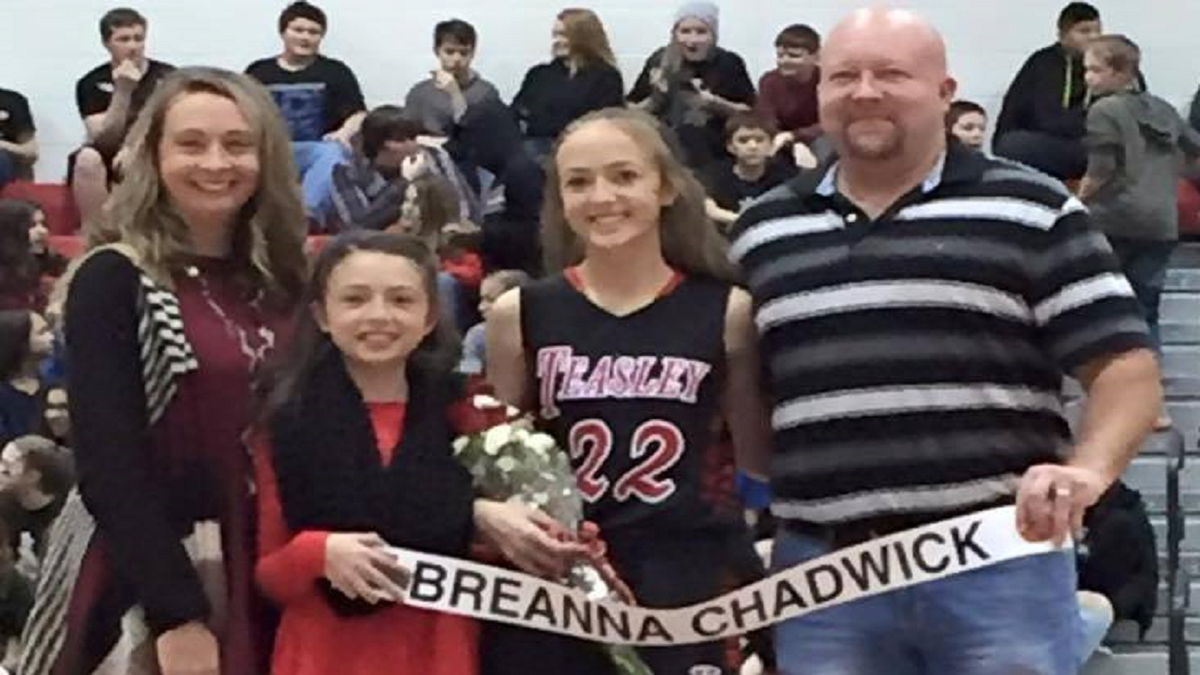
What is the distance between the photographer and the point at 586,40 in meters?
11.0

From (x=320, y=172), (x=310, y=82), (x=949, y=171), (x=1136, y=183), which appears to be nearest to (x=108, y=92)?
(x=310, y=82)

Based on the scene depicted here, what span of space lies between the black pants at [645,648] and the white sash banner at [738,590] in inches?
1.1

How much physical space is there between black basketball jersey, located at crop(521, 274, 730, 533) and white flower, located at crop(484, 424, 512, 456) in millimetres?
145

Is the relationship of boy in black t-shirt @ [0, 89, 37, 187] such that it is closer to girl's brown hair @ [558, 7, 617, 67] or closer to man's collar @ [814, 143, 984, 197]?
girl's brown hair @ [558, 7, 617, 67]

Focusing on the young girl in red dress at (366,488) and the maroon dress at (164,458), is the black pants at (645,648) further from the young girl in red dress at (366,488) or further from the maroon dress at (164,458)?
the maroon dress at (164,458)

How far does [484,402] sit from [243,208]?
50 centimetres

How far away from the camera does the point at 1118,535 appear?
7.27 meters

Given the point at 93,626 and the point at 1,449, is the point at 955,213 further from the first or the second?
the point at 1,449

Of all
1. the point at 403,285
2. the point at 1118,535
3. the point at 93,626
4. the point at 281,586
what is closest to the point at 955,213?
the point at 403,285

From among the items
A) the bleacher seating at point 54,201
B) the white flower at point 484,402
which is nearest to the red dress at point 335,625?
the white flower at point 484,402

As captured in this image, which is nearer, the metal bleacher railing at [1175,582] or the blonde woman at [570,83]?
the metal bleacher railing at [1175,582]

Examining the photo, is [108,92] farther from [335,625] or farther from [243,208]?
[335,625]

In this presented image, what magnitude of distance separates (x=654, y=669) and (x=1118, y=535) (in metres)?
4.07

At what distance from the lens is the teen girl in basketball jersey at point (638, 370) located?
11.5ft
